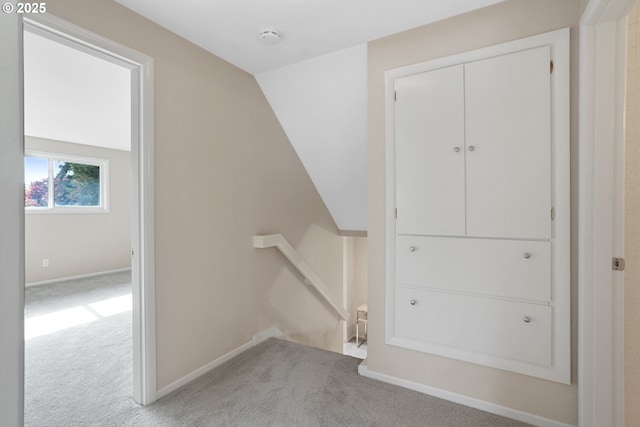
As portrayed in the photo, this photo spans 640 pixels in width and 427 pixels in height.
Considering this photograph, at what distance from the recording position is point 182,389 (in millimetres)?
2039

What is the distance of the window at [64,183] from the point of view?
493cm

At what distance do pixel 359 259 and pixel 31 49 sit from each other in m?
5.31

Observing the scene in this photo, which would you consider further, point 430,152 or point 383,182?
point 383,182

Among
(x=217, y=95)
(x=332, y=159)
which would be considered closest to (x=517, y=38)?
(x=332, y=159)

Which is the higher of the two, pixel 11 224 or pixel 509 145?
pixel 509 145

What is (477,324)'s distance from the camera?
186 centimetres

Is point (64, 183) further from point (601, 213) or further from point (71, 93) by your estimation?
point (601, 213)

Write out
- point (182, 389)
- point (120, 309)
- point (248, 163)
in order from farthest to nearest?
point (120, 309) < point (248, 163) < point (182, 389)

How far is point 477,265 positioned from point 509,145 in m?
0.71

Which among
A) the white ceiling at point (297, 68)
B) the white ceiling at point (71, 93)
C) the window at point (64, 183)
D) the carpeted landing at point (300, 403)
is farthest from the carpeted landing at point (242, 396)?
the window at point (64, 183)

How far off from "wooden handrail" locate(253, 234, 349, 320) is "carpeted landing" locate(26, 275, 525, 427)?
2.73ft

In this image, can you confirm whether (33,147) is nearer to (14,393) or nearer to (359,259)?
(359,259)

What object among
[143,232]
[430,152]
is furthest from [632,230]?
[143,232]

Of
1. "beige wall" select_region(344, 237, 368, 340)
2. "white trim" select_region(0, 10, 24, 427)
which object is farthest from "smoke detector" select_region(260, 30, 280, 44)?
"beige wall" select_region(344, 237, 368, 340)
